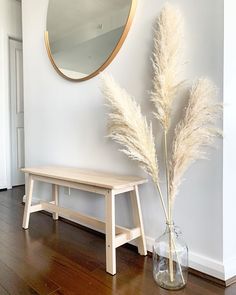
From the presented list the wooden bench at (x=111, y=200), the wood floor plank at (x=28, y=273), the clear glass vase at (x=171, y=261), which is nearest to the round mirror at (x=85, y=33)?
the wooden bench at (x=111, y=200)

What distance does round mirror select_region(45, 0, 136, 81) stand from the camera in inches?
66.4

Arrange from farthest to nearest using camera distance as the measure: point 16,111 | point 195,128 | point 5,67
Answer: point 16,111
point 5,67
point 195,128

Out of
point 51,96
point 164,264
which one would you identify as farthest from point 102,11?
point 164,264

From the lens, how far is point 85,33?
1982mm

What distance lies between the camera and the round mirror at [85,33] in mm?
1687

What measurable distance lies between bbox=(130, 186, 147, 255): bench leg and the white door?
2471mm

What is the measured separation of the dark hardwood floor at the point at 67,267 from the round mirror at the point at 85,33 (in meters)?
1.22

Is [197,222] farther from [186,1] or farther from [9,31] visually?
[9,31]

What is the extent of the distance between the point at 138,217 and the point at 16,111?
8.70 ft

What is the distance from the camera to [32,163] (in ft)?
8.61
